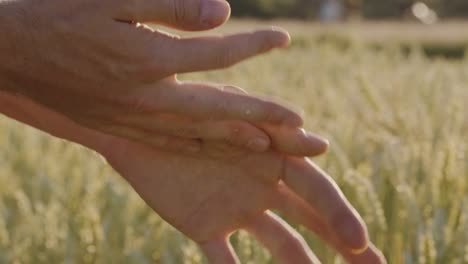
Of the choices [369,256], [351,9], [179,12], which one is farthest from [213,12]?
[351,9]

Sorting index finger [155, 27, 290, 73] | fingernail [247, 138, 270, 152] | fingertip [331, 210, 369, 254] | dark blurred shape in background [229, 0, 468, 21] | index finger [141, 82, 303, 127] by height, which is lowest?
dark blurred shape in background [229, 0, 468, 21]

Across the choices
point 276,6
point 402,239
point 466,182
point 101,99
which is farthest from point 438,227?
point 276,6

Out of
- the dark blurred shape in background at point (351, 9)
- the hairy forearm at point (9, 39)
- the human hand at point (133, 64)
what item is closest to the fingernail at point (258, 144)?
the human hand at point (133, 64)

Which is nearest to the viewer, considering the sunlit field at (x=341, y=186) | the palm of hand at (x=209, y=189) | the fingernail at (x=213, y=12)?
the fingernail at (x=213, y=12)

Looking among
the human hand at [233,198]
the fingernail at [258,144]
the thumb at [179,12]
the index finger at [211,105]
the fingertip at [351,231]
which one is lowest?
the human hand at [233,198]

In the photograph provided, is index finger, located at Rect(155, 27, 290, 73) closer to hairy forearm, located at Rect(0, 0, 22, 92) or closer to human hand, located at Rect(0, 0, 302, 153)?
human hand, located at Rect(0, 0, 302, 153)

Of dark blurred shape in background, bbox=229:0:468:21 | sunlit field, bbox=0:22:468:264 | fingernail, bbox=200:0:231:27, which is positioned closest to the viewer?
fingernail, bbox=200:0:231:27

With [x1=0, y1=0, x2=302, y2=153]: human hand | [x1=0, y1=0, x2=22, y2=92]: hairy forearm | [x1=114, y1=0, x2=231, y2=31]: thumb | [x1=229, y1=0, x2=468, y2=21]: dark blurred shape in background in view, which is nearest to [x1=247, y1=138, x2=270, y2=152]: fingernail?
[x1=0, y1=0, x2=302, y2=153]: human hand

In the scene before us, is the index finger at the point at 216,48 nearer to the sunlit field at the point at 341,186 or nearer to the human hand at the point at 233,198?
the human hand at the point at 233,198
